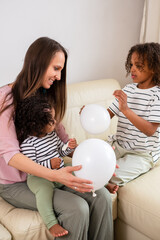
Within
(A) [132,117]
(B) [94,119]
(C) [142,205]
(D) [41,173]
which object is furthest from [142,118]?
(D) [41,173]

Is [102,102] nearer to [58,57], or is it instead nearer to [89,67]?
[89,67]

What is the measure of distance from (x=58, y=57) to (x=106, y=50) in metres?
1.27

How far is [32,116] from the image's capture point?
1.28m

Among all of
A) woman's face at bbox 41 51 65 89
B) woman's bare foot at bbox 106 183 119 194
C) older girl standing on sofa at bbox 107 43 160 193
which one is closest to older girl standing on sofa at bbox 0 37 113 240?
woman's face at bbox 41 51 65 89

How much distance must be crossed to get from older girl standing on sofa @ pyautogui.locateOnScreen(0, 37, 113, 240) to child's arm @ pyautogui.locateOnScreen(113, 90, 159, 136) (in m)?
0.36

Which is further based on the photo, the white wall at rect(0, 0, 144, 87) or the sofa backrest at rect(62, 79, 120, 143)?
the sofa backrest at rect(62, 79, 120, 143)

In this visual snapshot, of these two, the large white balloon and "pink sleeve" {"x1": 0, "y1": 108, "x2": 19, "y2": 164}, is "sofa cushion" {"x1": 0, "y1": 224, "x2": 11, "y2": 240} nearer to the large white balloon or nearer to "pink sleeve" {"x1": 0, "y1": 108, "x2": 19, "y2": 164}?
"pink sleeve" {"x1": 0, "y1": 108, "x2": 19, "y2": 164}

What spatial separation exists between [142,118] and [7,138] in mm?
774

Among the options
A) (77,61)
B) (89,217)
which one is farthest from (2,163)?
(77,61)

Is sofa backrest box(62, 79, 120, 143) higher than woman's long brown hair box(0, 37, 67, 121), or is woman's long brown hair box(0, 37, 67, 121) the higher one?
woman's long brown hair box(0, 37, 67, 121)

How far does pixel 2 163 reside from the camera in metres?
1.36

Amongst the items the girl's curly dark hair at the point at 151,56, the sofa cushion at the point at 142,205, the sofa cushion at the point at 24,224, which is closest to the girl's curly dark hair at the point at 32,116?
the sofa cushion at the point at 24,224

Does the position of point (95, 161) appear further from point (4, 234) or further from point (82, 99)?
point (82, 99)

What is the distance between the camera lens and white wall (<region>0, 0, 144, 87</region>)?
176 centimetres
